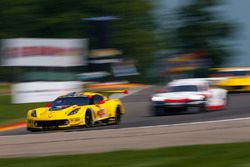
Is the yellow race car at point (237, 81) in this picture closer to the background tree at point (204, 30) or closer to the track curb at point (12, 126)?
the track curb at point (12, 126)

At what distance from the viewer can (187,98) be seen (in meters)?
21.2

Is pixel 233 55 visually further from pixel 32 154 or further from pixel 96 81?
pixel 32 154

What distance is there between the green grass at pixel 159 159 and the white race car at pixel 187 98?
A: 10.1m

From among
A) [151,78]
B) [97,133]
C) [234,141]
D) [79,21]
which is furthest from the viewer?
[151,78]

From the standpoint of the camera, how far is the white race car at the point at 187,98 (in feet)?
69.8

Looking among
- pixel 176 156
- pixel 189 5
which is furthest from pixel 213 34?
pixel 176 156

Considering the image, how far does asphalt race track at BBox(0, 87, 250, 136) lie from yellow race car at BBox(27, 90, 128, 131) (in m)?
0.37

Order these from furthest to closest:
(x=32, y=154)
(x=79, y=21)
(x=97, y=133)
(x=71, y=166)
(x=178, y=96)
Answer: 1. (x=79, y=21)
2. (x=178, y=96)
3. (x=97, y=133)
4. (x=32, y=154)
5. (x=71, y=166)

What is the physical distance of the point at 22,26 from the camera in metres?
63.8

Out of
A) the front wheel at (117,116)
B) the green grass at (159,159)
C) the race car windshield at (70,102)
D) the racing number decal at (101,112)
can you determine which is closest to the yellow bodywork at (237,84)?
the front wheel at (117,116)

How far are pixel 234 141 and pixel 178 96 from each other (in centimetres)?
912

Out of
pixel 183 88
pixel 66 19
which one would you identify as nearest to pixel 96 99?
pixel 183 88

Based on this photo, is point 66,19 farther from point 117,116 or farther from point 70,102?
point 70,102

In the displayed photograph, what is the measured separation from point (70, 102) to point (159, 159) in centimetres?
904
